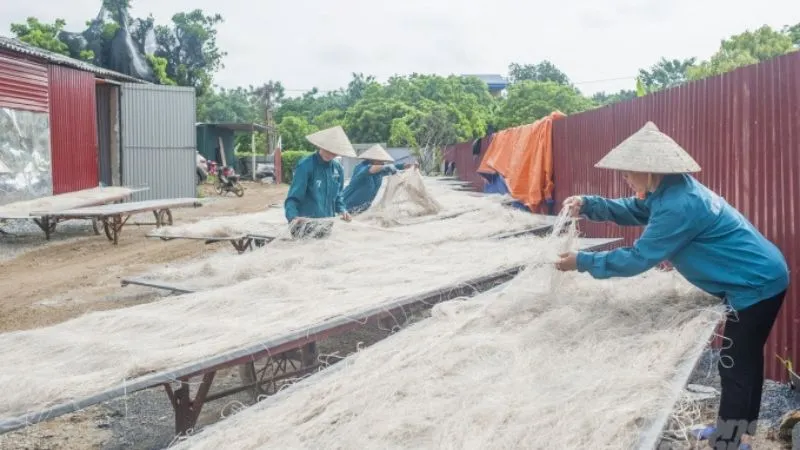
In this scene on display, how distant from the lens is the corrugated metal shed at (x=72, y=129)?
1432 centimetres

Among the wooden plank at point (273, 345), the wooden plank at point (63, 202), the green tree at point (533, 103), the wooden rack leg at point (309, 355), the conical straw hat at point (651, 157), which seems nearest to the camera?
the wooden plank at point (273, 345)

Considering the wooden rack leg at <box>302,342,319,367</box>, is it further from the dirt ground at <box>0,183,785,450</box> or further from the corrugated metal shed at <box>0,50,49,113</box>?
the corrugated metal shed at <box>0,50,49,113</box>

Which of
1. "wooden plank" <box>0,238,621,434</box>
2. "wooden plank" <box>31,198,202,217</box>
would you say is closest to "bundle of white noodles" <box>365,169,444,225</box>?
"wooden plank" <box>0,238,621,434</box>

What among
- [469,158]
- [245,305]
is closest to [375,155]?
[245,305]

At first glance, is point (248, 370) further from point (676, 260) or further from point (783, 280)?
point (783, 280)

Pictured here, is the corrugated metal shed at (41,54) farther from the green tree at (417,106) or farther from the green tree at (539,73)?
the green tree at (539,73)

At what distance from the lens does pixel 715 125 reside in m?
5.02

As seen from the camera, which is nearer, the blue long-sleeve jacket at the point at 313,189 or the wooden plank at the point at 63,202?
the blue long-sleeve jacket at the point at 313,189

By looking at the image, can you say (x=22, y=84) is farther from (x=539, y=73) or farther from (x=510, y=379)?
(x=539, y=73)

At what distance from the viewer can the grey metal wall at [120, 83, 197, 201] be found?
57.2ft

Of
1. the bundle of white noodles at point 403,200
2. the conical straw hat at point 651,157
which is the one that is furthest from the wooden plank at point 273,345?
the bundle of white noodles at point 403,200

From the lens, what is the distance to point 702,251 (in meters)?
3.27

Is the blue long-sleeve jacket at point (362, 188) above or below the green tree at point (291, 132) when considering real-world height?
below

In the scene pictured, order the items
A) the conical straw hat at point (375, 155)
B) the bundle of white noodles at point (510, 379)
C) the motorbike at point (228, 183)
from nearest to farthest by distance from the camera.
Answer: the bundle of white noodles at point (510, 379) < the conical straw hat at point (375, 155) < the motorbike at point (228, 183)
